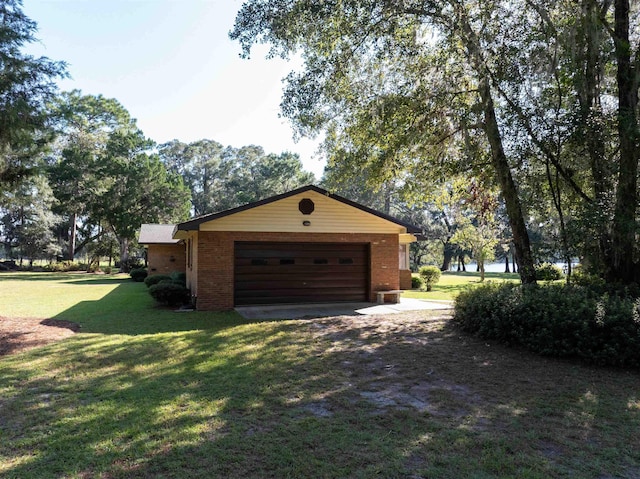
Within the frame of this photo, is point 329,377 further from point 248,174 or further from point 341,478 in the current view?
point 248,174

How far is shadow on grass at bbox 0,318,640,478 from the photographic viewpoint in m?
3.19

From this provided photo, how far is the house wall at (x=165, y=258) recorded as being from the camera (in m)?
24.8

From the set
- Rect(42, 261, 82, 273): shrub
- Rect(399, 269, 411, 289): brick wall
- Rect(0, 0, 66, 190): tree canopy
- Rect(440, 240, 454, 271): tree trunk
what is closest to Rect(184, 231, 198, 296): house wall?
Rect(0, 0, 66, 190): tree canopy

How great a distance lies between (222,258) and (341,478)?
9.31 metres

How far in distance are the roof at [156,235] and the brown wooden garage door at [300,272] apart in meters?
12.3

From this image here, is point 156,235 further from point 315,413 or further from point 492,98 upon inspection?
point 315,413

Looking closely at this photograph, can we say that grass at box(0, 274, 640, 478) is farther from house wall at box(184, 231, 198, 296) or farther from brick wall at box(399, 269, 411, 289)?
brick wall at box(399, 269, 411, 289)

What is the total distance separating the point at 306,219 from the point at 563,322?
25.3 feet

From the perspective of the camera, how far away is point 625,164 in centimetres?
712

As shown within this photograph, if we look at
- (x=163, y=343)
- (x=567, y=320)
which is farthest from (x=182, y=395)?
(x=567, y=320)

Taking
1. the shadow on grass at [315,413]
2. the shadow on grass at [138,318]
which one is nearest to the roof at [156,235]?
the shadow on grass at [138,318]

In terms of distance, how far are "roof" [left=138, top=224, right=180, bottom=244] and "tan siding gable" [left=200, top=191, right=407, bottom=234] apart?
1239cm

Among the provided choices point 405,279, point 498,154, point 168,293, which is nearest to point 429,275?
point 405,279

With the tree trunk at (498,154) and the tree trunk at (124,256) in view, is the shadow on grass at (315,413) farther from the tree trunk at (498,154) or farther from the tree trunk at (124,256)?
the tree trunk at (124,256)
